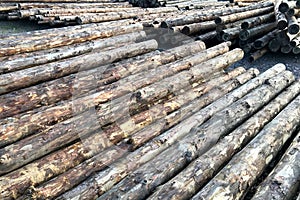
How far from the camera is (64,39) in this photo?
5.94m

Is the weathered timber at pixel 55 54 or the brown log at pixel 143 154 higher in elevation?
the weathered timber at pixel 55 54

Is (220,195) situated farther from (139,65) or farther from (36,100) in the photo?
(139,65)

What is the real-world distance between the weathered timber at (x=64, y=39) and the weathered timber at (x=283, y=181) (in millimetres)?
3889

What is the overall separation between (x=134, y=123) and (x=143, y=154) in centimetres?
62

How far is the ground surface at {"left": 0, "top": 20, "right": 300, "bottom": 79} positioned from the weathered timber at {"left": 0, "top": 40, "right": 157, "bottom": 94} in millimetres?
3495

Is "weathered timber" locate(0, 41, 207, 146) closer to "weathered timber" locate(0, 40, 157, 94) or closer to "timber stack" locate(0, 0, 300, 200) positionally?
"timber stack" locate(0, 0, 300, 200)

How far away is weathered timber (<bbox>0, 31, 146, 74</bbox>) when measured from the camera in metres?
4.64

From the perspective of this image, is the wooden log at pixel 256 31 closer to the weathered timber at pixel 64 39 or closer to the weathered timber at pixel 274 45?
the weathered timber at pixel 274 45

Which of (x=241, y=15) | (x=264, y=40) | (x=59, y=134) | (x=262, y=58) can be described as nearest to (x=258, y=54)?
(x=262, y=58)

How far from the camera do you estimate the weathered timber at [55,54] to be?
4.64m

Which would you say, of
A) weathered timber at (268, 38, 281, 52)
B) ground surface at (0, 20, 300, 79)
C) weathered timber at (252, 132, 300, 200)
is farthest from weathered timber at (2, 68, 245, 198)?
weathered timber at (268, 38, 281, 52)

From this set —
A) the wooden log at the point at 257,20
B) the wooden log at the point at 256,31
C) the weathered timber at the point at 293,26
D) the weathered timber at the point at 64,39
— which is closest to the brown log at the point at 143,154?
the weathered timber at the point at 64,39

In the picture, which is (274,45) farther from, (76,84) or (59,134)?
(59,134)

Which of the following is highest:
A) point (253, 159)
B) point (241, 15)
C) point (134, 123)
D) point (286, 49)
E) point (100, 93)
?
point (241, 15)
